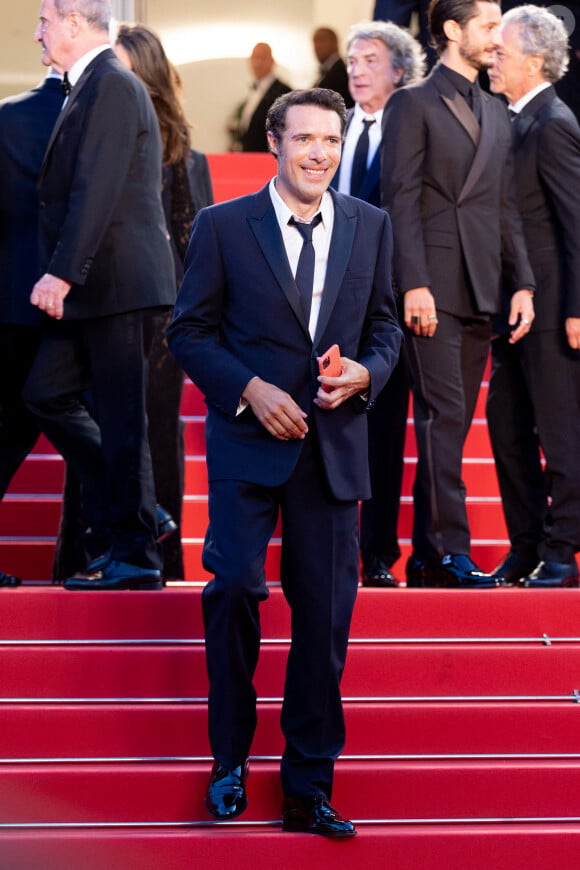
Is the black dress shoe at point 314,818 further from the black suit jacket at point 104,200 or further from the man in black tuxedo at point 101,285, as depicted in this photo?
the black suit jacket at point 104,200

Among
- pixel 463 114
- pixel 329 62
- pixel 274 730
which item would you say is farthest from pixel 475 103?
pixel 329 62

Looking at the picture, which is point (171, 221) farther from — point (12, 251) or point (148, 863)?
point (148, 863)

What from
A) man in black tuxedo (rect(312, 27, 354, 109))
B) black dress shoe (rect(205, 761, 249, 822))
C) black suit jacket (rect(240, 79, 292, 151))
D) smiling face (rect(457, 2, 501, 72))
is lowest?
black dress shoe (rect(205, 761, 249, 822))

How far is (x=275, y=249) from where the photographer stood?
3.48m

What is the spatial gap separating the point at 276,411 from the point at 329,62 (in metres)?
7.90

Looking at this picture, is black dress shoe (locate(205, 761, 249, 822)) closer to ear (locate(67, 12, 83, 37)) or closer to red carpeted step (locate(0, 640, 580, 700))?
red carpeted step (locate(0, 640, 580, 700))

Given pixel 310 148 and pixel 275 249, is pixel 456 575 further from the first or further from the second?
pixel 310 148

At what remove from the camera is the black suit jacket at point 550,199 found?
201 inches

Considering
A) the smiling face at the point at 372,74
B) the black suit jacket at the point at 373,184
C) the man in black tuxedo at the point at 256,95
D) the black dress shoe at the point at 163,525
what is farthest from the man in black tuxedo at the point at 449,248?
the man in black tuxedo at the point at 256,95

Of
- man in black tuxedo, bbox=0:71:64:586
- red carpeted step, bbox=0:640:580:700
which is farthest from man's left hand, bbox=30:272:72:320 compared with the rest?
red carpeted step, bbox=0:640:580:700

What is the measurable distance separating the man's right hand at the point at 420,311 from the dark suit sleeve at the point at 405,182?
2 cm

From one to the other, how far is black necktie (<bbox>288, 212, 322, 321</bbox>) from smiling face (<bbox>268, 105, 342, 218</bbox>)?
2.9 inches

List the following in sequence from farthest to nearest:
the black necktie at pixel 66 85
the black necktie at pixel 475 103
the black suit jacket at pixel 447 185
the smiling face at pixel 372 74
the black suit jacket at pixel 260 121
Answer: the black suit jacket at pixel 260 121, the smiling face at pixel 372 74, the black necktie at pixel 475 103, the black suit jacket at pixel 447 185, the black necktie at pixel 66 85

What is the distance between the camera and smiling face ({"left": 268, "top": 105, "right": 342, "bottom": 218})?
345cm
